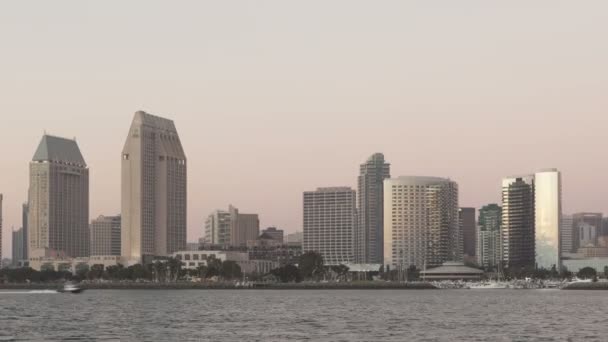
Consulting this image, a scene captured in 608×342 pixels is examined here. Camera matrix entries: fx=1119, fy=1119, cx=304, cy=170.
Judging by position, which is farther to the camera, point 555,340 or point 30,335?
point 30,335

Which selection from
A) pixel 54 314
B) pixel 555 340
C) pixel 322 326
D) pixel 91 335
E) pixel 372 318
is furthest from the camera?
pixel 54 314

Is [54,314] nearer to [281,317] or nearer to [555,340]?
[281,317]

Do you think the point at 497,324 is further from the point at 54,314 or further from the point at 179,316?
the point at 54,314

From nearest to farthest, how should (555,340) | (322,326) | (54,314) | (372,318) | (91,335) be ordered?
(555,340)
(91,335)
(322,326)
(372,318)
(54,314)

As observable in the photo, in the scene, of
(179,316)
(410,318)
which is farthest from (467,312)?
(179,316)

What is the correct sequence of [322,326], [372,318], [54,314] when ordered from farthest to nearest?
[54,314]
[372,318]
[322,326]

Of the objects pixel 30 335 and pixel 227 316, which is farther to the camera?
pixel 227 316

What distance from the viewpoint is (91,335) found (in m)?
121

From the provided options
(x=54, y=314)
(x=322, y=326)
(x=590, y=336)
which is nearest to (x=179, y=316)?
(x=54, y=314)

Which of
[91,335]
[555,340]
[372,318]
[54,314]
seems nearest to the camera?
[555,340]

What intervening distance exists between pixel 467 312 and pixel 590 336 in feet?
197

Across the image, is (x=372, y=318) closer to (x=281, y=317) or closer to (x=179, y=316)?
(x=281, y=317)

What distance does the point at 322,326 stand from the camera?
134875 mm

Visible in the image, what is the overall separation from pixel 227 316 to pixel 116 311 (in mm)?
29656
